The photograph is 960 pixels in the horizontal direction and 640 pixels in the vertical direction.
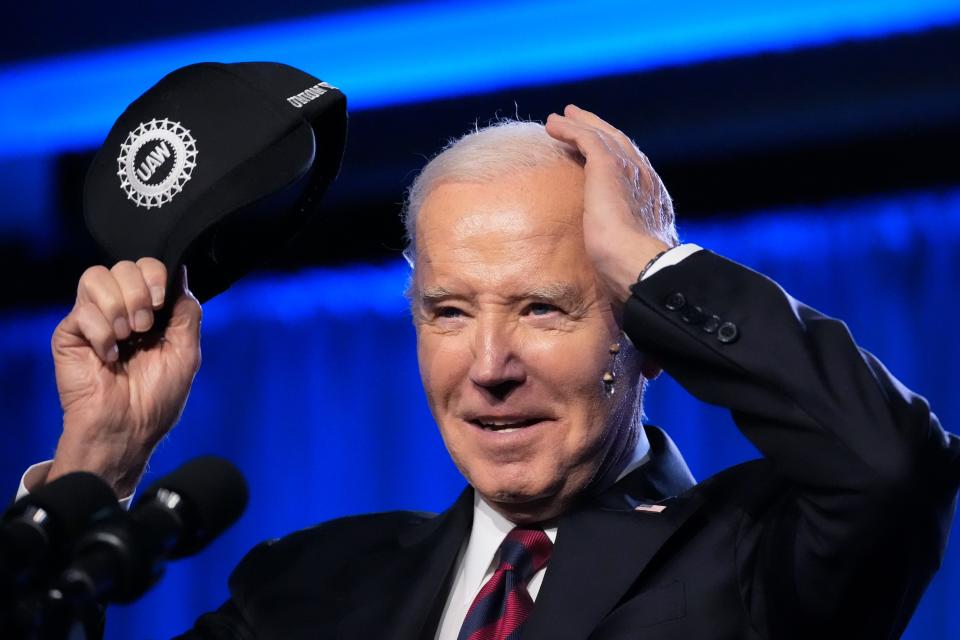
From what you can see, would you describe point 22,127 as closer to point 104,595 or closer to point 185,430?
point 185,430

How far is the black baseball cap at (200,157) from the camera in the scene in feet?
6.16

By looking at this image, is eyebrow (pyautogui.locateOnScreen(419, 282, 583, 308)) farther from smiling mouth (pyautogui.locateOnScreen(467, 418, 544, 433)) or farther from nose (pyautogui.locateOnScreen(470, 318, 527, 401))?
smiling mouth (pyautogui.locateOnScreen(467, 418, 544, 433))

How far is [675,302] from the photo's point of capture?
5.43 feet

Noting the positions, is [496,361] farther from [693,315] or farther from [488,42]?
[488,42]

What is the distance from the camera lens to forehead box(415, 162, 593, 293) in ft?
6.24

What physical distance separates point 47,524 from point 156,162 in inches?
34.4

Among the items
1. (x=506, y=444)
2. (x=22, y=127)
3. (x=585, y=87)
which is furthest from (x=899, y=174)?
(x=22, y=127)

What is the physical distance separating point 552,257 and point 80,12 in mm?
2494

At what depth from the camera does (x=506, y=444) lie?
1884 mm

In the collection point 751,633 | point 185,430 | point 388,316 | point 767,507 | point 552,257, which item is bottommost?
point 185,430

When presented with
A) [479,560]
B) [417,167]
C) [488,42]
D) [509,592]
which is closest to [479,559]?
[479,560]

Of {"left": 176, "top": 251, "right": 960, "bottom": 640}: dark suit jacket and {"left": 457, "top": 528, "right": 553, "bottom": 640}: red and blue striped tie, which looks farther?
{"left": 457, "top": 528, "right": 553, "bottom": 640}: red and blue striped tie

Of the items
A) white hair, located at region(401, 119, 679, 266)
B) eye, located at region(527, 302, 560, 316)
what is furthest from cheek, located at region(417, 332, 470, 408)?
white hair, located at region(401, 119, 679, 266)

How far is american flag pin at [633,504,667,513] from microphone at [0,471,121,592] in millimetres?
866
